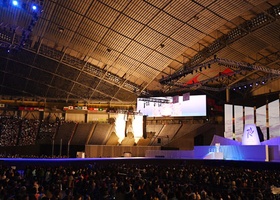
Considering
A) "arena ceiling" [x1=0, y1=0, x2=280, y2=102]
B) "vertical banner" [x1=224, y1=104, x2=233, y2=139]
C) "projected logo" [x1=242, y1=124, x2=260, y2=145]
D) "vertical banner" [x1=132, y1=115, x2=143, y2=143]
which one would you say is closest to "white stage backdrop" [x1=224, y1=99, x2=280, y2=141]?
"vertical banner" [x1=224, y1=104, x2=233, y2=139]

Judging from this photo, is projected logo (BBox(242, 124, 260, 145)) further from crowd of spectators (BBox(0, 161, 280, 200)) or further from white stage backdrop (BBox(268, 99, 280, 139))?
crowd of spectators (BBox(0, 161, 280, 200))

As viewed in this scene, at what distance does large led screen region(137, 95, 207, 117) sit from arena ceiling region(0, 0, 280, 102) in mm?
1568

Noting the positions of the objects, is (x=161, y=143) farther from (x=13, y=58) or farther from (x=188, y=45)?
A: (x=13, y=58)

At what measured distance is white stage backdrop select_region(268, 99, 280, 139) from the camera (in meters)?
34.5

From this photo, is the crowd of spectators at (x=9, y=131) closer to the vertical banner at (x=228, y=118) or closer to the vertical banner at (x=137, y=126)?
the vertical banner at (x=137, y=126)

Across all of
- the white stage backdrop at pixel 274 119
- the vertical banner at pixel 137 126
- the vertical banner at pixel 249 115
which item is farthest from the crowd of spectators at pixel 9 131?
the white stage backdrop at pixel 274 119

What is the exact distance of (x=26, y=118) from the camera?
140 ft

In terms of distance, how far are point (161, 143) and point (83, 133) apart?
1052 cm

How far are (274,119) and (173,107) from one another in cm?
1205

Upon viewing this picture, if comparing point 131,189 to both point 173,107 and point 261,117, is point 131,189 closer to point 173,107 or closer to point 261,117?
point 261,117

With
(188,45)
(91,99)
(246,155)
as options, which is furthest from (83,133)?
(246,155)

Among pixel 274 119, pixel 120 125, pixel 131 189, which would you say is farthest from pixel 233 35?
pixel 131 189

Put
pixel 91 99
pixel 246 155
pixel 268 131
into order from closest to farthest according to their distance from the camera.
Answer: pixel 246 155
pixel 268 131
pixel 91 99

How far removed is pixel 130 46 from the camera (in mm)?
34031
